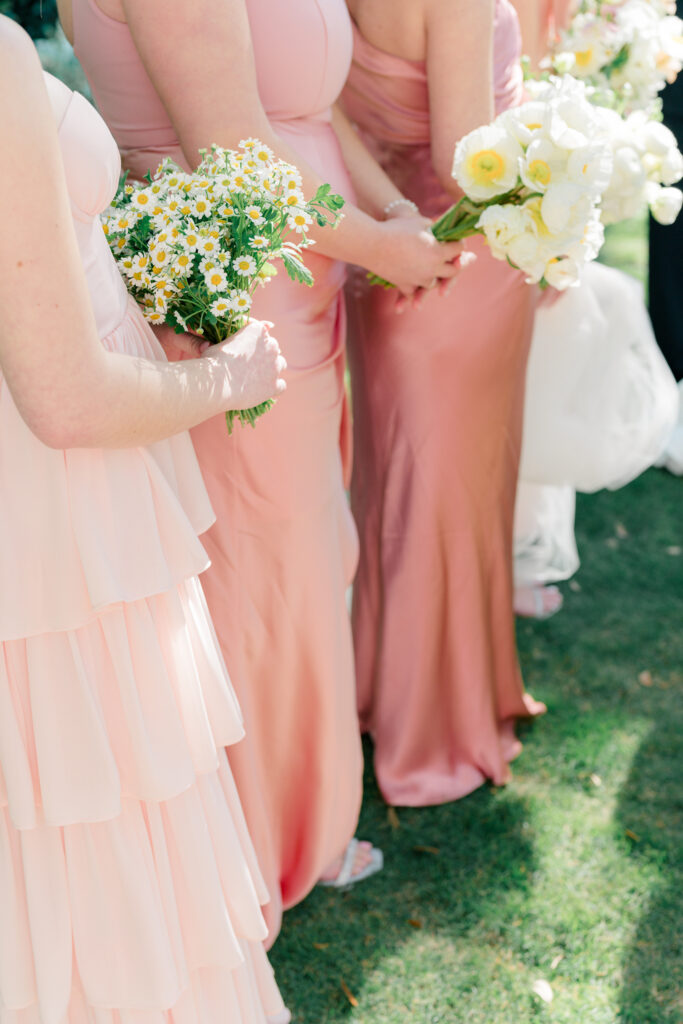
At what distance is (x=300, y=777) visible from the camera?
280 centimetres

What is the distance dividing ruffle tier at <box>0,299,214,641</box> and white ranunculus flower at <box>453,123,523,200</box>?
0.99 m

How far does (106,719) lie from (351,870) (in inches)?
53.8

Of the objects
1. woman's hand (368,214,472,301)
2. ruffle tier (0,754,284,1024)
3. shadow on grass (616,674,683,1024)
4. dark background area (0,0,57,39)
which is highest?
dark background area (0,0,57,39)

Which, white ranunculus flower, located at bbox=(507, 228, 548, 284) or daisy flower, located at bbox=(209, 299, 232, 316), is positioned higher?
daisy flower, located at bbox=(209, 299, 232, 316)

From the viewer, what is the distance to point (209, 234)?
6.22ft

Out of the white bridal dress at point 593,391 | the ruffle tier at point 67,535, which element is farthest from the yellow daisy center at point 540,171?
the white bridal dress at point 593,391

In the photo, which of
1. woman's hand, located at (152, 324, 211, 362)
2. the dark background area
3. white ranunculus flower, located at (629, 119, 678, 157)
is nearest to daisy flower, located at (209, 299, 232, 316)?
woman's hand, located at (152, 324, 211, 362)

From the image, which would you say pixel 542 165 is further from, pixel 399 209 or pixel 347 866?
pixel 347 866

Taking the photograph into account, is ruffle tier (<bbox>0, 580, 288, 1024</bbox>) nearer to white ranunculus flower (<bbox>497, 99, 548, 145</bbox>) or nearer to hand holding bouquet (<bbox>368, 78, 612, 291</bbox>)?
hand holding bouquet (<bbox>368, 78, 612, 291</bbox>)

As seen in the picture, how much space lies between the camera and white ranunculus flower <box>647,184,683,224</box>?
8.57 feet

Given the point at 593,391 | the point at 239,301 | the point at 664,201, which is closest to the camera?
the point at 239,301

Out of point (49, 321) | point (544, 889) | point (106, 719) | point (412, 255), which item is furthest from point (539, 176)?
point (544, 889)

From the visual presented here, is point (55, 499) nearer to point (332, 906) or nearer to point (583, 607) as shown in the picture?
point (332, 906)

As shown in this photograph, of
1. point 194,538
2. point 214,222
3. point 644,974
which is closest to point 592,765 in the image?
point 644,974
